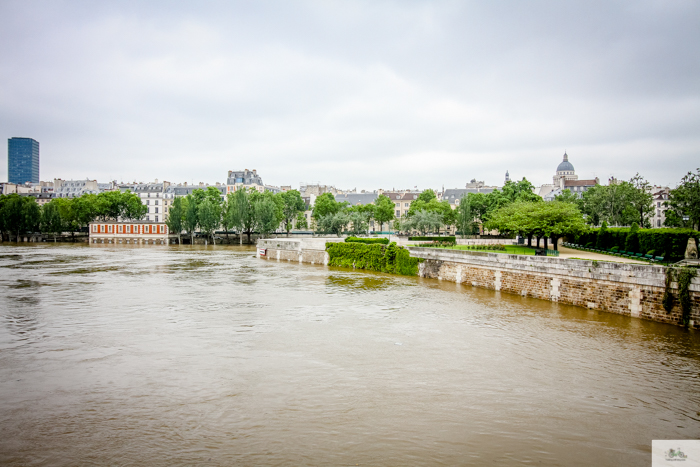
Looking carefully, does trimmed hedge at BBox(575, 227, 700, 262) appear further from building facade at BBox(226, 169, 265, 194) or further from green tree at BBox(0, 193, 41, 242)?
building facade at BBox(226, 169, 265, 194)

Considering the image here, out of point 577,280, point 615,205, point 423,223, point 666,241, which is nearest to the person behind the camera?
point 577,280

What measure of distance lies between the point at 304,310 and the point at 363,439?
11.5 metres

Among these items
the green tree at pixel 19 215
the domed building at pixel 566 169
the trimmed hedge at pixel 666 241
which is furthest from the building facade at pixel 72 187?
the domed building at pixel 566 169

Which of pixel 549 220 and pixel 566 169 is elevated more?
pixel 566 169

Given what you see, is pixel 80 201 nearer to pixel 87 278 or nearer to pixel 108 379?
pixel 87 278

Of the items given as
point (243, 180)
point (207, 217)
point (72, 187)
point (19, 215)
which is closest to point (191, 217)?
point (207, 217)

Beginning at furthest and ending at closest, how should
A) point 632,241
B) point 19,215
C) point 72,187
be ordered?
point 72,187, point 19,215, point 632,241

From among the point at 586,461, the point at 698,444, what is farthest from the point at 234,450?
the point at 698,444

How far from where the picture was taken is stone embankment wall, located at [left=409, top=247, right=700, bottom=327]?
1569 centimetres

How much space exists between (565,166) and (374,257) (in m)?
138

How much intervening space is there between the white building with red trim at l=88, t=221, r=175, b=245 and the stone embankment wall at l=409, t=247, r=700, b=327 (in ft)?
247

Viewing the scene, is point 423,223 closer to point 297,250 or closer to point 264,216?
point 297,250

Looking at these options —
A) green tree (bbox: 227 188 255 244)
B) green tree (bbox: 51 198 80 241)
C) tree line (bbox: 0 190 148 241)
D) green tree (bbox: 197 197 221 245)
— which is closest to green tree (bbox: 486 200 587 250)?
green tree (bbox: 227 188 255 244)

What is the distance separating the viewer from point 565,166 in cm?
15050
